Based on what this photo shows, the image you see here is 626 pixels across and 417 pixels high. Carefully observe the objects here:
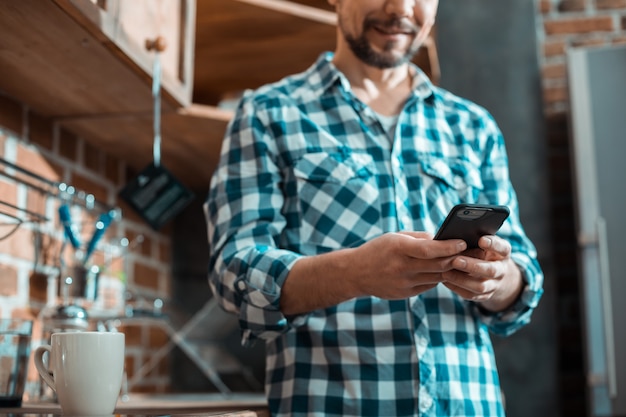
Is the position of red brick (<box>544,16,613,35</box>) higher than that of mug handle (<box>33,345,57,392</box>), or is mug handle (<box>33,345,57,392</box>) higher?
red brick (<box>544,16,613,35</box>)

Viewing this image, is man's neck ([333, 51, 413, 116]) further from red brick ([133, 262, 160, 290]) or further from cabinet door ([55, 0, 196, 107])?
red brick ([133, 262, 160, 290])

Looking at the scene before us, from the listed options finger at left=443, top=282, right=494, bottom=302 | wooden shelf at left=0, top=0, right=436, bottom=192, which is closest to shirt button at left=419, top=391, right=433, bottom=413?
finger at left=443, top=282, right=494, bottom=302

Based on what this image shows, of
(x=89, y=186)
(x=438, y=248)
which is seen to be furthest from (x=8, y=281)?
(x=438, y=248)

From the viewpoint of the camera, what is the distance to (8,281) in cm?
133

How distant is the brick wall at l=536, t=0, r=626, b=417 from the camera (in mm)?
2178

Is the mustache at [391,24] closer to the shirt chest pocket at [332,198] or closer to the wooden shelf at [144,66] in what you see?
the shirt chest pocket at [332,198]

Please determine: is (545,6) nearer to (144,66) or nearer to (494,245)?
(144,66)

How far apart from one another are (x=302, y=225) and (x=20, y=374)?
0.44 meters

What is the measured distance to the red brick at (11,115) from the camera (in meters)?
1.36

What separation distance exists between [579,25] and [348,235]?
1.53m

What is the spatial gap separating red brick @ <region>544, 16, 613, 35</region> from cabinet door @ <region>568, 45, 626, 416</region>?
1.32 ft

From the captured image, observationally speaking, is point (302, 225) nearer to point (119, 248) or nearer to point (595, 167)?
point (119, 248)

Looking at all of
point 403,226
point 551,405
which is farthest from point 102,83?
point 551,405

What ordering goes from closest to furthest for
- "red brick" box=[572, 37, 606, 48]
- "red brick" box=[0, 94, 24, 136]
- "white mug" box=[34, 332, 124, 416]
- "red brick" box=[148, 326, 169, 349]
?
"white mug" box=[34, 332, 124, 416] < "red brick" box=[0, 94, 24, 136] < "red brick" box=[148, 326, 169, 349] < "red brick" box=[572, 37, 606, 48]
